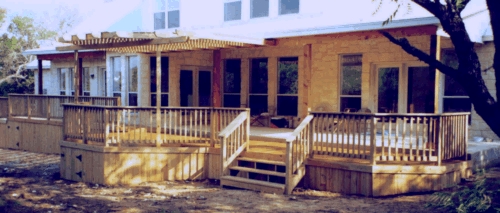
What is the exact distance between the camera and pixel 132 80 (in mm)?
16156

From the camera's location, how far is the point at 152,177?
10.5 meters

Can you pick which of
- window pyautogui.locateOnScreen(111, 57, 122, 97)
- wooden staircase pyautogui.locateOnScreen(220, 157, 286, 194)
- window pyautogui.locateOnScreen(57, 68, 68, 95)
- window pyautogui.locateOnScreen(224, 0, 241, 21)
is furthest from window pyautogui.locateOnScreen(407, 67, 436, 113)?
window pyautogui.locateOnScreen(57, 68, 68, 95)

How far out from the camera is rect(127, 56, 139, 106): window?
16047 millimetres

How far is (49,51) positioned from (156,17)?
16.3ft

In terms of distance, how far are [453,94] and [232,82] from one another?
6866 mm

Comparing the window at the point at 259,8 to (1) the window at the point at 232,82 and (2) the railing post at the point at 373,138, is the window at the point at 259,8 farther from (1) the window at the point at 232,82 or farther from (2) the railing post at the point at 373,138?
(2) the railing post at the point at 373,138

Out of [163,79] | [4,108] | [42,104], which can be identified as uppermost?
[163,79]

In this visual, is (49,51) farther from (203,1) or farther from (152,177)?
(152,177)

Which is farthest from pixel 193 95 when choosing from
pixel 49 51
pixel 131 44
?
pixel 49 51

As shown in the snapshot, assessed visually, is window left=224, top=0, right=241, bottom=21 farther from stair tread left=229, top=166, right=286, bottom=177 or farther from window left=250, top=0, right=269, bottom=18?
stair tread left=229, top=166, right=286, bottom=177

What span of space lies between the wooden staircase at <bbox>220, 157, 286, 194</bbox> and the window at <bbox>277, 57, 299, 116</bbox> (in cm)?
452

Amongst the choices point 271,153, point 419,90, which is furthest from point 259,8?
point 271,153

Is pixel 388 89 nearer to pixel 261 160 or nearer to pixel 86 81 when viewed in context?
pixel 261 160

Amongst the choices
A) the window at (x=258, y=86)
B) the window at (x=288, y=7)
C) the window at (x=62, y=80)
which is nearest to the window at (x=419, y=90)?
the window at (x=288, y=7)
